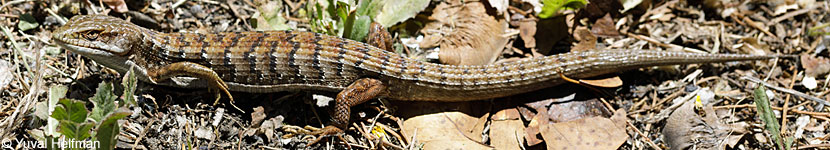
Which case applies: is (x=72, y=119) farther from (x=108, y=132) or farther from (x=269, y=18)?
(x=269, y=18)

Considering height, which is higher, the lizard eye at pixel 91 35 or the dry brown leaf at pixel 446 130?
the lizard eye at pixel 91 35

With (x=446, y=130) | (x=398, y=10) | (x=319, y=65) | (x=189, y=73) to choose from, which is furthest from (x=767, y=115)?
(x=189, y=73)

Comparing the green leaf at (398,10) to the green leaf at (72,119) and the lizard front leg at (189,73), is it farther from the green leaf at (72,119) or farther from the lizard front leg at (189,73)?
the green leaf at (72,119)

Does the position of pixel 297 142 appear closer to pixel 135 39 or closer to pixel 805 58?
pixel 135 39

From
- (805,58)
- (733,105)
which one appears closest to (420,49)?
(733,105)

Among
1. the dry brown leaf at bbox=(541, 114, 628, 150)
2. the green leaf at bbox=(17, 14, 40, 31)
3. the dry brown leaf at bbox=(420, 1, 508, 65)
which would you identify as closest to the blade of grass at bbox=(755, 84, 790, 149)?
the dry brown leaf at bbox=(541, 114, 628, 150)

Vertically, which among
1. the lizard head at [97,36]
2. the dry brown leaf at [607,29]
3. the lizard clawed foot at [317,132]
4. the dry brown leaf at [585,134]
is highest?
the dry brown leaf at [607,29]

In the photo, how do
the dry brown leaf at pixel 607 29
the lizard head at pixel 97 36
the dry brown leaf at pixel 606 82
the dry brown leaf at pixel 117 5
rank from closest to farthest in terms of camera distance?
the lizard head at pixel 97 36 < the dry brown leaf at pixel 606 82 < the dry brown leaf at pixel 117 5 < the dry brown leaf at pixel 607 29

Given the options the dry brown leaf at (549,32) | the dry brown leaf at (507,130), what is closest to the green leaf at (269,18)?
the dry brown leaf at (507,130)
